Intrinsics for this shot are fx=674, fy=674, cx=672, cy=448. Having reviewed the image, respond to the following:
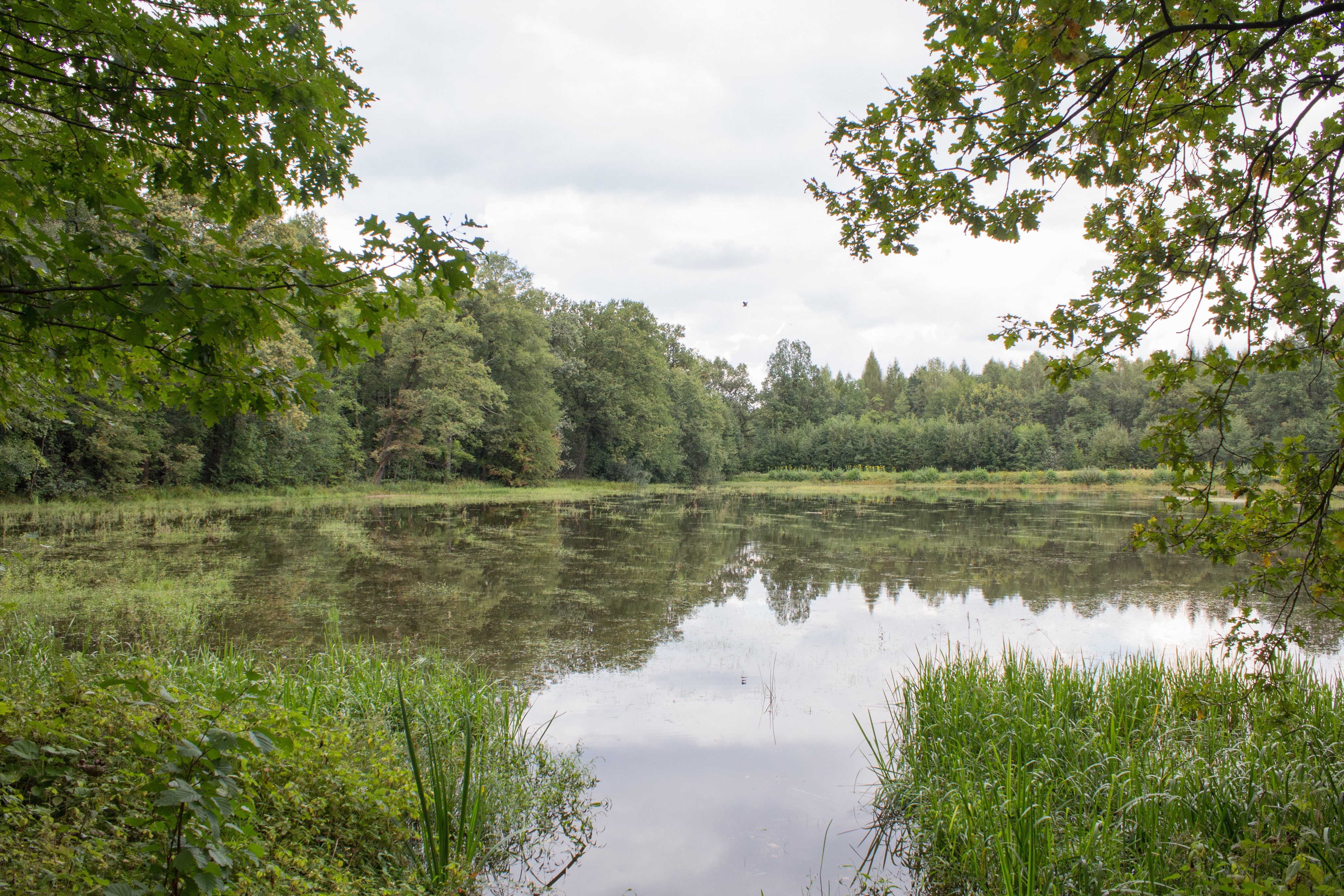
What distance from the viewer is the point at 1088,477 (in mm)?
43125

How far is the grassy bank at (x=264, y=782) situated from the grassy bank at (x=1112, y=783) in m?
2.09

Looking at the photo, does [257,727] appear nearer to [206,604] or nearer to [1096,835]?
[1096,835]

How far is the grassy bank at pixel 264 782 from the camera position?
193cm

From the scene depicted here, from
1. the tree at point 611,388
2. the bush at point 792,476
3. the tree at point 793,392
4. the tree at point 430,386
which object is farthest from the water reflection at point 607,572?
the tree at point 793,392

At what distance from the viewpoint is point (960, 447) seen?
55531 millimetres

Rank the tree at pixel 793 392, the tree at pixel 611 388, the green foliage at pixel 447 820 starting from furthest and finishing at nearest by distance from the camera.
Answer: the tree at pixel 793 392
the tree at pixel 611 388
the green foliage at pixel 447 820

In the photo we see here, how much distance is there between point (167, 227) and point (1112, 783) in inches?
194

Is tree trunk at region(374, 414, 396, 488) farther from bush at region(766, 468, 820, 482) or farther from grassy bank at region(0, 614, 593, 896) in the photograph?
bush at region(766, 468, 820, 482)

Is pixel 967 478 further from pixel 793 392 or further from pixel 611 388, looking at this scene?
pixel 611 388

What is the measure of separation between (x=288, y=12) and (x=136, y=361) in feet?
7.27

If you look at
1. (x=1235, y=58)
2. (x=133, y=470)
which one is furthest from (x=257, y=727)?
(x=133, y=470)

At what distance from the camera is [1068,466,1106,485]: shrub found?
42656 mm

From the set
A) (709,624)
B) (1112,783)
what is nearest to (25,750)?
(1112,783)

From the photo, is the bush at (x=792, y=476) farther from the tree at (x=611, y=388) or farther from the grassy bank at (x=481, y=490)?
the tree at (x=611, y=388)
